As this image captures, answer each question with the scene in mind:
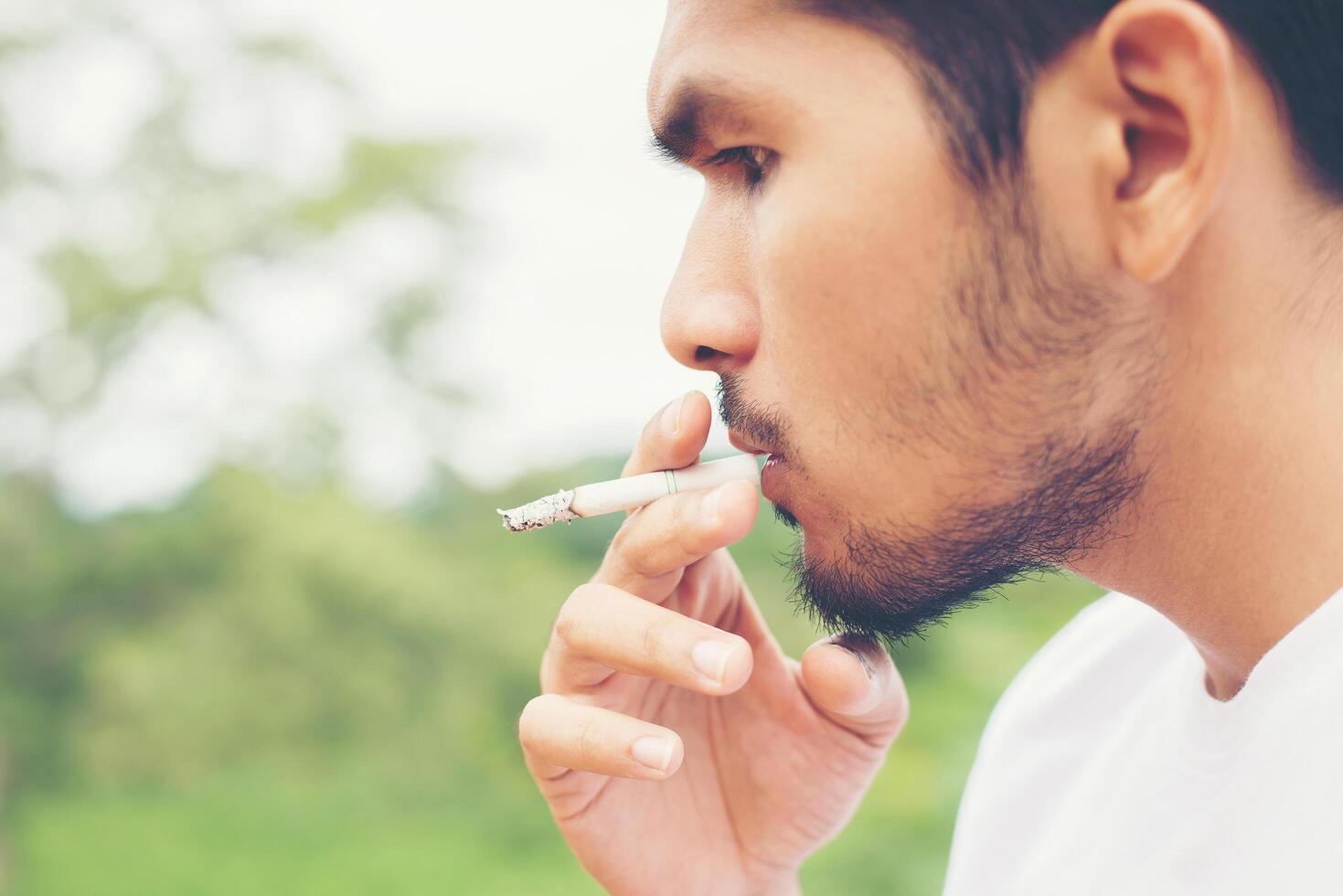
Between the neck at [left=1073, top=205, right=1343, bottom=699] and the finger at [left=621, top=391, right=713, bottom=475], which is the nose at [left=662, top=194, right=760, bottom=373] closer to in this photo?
the finger at [left=621, top=391, right=713, bottom=475]

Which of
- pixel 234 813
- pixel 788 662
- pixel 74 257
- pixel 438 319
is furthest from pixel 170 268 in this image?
pixel 788 662

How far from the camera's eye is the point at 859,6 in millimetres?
1142

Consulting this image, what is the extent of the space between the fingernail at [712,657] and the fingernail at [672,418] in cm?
26

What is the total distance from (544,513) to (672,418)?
20cm

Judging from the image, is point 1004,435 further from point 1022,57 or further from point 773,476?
point 1022,57

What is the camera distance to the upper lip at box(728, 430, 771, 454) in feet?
4.39

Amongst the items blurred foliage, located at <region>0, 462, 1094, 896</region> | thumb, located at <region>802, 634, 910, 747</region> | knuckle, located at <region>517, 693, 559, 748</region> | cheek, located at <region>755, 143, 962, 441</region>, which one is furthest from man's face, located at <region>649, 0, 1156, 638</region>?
blurred foliage, located at <region>0, 462, 1094, 896</region>

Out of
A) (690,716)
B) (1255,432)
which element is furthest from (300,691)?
(1255,432)

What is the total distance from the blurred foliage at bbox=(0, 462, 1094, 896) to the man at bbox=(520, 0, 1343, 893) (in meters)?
3.73

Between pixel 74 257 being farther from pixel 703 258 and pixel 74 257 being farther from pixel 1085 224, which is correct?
pixel 1085 224

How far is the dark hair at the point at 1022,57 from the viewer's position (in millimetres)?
1074

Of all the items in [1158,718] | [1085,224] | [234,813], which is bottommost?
[234,813]

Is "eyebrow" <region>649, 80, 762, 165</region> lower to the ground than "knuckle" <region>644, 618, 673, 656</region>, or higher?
higher

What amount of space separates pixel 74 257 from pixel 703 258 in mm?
4822
